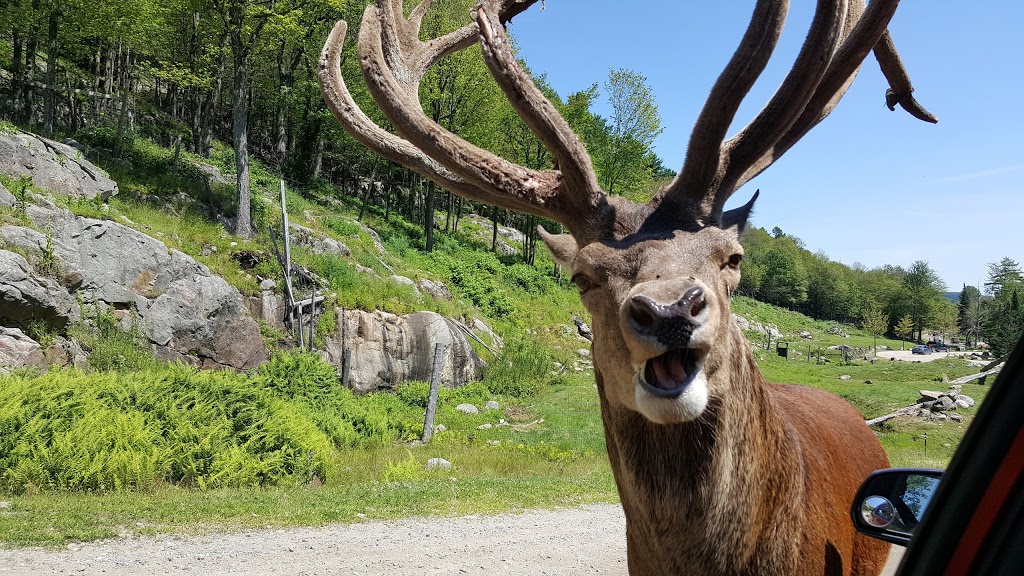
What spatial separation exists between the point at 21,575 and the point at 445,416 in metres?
12.1

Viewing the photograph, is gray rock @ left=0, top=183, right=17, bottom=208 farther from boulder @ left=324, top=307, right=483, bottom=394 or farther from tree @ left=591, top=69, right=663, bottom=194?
tree @ left=591, top=69, right=663, bottom=194

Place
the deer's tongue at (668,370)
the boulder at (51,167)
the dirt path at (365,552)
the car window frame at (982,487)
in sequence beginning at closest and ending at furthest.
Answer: the car window frame at (982,487), the deer's tongue at (668,370), the dirt path at (365,552), the boulder at (51,167)

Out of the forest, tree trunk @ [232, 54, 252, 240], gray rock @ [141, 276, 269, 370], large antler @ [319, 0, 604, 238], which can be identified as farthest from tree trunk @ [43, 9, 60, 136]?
large antler @ [319, 0, 604, 238]

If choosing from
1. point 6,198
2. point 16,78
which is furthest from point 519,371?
point 16,78

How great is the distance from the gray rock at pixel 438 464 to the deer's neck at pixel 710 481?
10.1 meters

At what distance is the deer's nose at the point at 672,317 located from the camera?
1904 mm

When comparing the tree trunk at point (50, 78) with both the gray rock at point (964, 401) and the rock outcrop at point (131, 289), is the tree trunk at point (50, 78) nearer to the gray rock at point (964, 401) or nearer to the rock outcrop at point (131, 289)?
the rock outcrop at point (131, 289)

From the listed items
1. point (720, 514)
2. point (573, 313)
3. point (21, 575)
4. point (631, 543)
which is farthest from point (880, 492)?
point (573, 313)

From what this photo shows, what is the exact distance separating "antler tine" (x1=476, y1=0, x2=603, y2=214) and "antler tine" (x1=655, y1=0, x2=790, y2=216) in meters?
0.38

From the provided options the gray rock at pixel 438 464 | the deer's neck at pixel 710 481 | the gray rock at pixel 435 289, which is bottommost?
the gray rock at pixel 438 464

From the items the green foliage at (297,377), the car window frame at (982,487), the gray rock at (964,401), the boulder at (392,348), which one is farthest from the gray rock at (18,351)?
the gray rock at (964,401)

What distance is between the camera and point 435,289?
85.0ft

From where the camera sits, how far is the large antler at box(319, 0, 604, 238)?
116 inches

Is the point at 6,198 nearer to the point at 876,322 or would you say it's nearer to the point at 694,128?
the point at 694,128
